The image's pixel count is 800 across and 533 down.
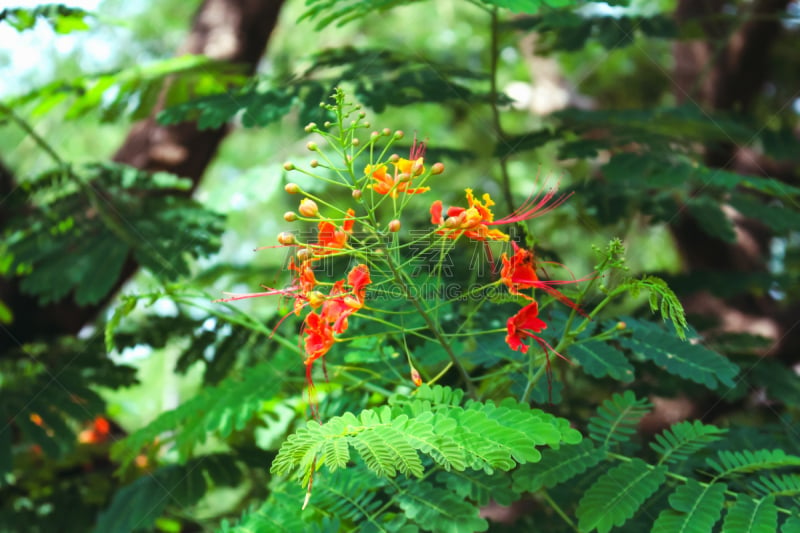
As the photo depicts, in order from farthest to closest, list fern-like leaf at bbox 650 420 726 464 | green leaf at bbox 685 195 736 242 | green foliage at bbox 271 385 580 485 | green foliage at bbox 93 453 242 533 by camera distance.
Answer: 1. green leaf at bbox 685 195 736 242
2. green foliage at bbox 93 453 242 533
3. fern-like leaf at bbox 650 420 726 464
4. green foliage at bbox 271 385 580 485

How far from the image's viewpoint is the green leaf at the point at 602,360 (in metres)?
1.50

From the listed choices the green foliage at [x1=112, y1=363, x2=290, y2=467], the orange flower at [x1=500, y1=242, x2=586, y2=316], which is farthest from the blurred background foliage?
the orange flower at [x1=500, y1=242, x2=586, y2=316]

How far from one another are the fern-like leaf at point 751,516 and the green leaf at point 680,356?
1.02ft

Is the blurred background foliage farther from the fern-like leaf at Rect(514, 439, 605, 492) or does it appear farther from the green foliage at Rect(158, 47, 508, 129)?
the fern-like leaf at Rect(514, 439, 605, 492)

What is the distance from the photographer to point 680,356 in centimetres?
156

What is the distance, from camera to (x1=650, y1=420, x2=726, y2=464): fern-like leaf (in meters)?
1.38

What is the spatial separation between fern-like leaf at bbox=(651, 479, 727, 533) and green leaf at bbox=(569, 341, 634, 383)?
0.27m

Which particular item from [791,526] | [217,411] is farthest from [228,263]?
[791,526]

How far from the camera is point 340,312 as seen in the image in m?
1.16

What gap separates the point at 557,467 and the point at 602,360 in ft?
1.02

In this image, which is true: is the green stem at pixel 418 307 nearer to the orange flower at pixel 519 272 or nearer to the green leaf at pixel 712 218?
the orange flower at pixel 519 272

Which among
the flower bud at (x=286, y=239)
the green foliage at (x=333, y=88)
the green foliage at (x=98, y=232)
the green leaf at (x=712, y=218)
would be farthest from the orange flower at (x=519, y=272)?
the green leaf at (x=712, y=218)

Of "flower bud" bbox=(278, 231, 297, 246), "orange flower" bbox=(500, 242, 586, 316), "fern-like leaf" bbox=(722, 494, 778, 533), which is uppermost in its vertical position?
"flower bud" bbox=(278, 231, 297, 246)

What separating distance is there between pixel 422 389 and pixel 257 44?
9.26 ft
